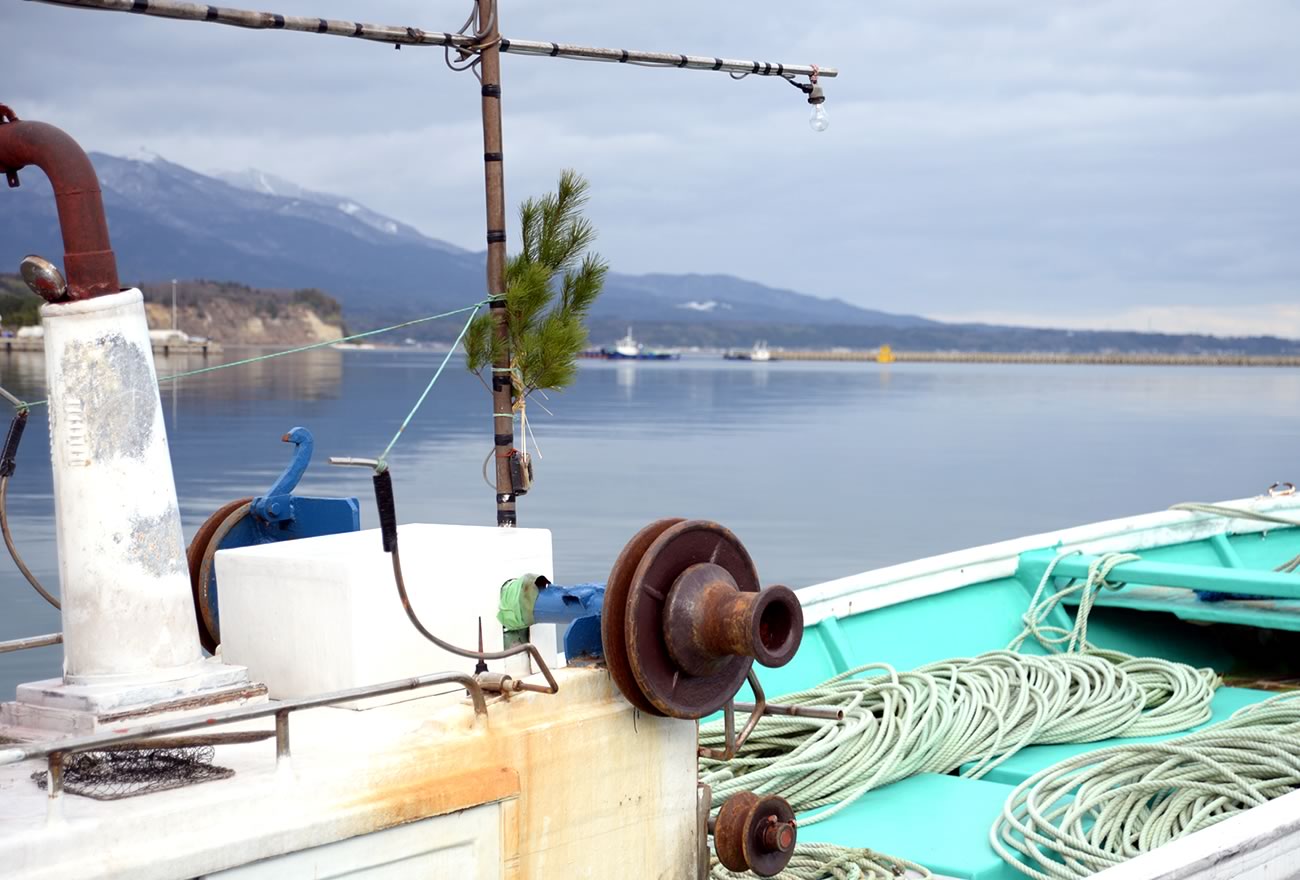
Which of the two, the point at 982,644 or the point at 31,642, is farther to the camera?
the point at 982,644

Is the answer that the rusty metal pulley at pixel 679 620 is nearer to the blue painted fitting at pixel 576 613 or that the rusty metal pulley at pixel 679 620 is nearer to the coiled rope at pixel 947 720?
the blue painted fitting at pixel 576 613

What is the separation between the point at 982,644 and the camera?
7.41 meters

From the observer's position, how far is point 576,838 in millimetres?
3473

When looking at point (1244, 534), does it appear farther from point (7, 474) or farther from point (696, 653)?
point (7, 474)

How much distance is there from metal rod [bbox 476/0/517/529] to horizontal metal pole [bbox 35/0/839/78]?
0.53 feet

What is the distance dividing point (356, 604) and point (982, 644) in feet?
15.7

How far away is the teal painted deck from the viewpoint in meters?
5.09

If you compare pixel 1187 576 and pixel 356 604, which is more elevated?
pixel 356 604

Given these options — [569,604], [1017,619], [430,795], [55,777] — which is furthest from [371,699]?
[1017,619]

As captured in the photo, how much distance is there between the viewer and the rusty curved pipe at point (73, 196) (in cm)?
325

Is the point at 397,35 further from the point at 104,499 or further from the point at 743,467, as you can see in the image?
the point at 743,467

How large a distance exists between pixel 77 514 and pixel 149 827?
0.83m

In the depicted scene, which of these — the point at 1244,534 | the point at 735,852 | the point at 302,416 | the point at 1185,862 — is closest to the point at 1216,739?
the point at 1185,862

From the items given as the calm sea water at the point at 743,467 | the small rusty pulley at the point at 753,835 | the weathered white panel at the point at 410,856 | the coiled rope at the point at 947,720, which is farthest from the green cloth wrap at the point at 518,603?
the calm sea water at the point at 743,467
